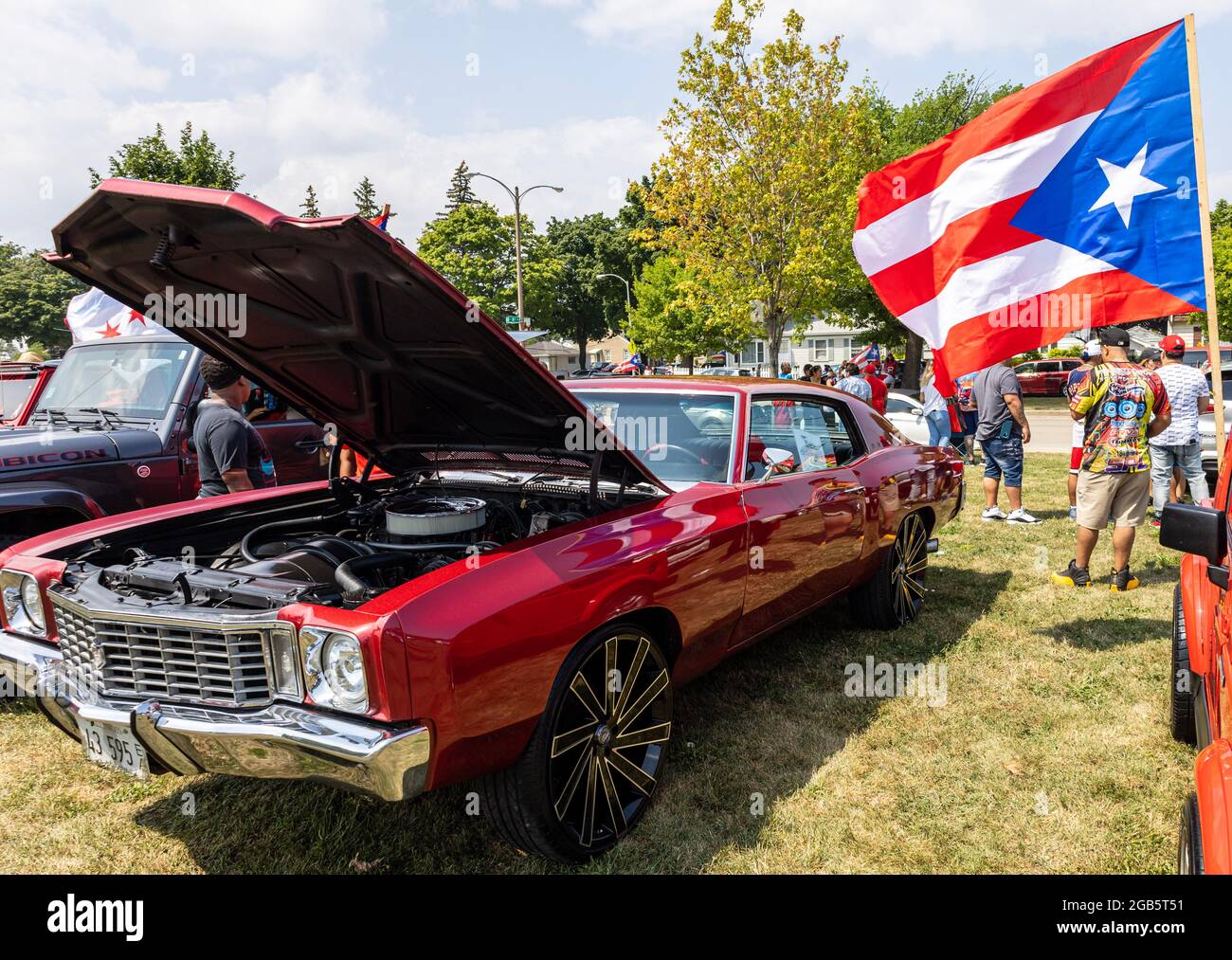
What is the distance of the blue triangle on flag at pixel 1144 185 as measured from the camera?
161 inches

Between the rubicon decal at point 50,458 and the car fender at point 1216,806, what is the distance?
18.6 feet

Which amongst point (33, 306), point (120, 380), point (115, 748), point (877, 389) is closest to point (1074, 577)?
point (115, 748)

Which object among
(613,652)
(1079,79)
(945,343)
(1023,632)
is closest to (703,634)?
(613,652)

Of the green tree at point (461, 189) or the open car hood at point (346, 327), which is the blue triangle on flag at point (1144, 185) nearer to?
the open car hood at point (346, 327)

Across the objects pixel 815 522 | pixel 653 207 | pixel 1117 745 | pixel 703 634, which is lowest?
pixel 1117 745

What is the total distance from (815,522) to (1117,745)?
1.62 metres

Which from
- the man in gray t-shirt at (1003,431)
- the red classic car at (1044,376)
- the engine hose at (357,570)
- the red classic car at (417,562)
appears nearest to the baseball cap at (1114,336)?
the man in gray t-shirt at (1003,431)

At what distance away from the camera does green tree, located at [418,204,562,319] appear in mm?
48031

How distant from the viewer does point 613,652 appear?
116 inches

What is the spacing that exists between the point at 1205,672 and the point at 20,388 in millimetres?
12937

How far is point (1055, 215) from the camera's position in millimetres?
4445

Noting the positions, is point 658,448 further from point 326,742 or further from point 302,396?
point 326,742

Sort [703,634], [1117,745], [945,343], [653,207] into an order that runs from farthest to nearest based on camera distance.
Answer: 1. [653,207]
2. [945,343]
3. [1117,745]
4. [703,634]

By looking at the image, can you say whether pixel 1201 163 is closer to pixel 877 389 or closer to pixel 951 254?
pixel 951 254
